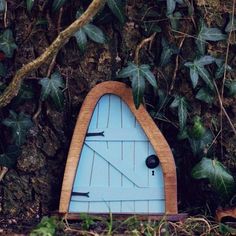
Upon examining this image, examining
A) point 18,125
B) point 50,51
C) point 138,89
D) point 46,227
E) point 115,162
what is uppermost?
point 50,51

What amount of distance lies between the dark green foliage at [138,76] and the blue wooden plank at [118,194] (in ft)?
0.93

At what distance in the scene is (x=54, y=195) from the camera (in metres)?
2.47

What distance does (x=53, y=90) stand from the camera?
2.36 metres

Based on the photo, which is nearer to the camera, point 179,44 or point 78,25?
point 78,25

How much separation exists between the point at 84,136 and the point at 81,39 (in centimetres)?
32

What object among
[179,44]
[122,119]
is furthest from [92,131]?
[179,44]

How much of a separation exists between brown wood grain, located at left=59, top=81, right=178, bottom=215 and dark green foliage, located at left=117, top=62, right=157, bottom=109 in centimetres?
5

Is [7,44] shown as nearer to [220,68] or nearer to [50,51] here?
[50,51]

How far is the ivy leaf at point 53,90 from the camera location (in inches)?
92.6

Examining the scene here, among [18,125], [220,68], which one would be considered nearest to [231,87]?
[220,68]

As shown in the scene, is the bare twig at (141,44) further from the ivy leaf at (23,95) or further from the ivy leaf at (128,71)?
the ivy leaf at (23,95)

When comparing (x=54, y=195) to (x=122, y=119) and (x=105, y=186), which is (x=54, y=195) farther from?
(x=122, y=119)

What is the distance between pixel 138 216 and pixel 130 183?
0.37ft

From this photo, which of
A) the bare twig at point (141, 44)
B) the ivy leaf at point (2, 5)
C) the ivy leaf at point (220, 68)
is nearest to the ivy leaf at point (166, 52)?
the bare twig at point (141, 44)
